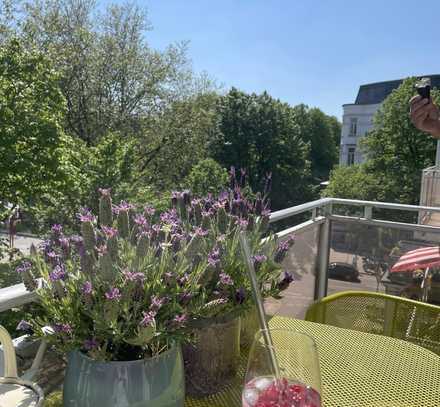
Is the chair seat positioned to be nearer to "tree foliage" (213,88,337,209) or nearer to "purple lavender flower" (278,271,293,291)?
"purple lavender flower" (278,271,293,291)

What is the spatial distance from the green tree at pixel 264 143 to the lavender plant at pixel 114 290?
→ 2213 cm

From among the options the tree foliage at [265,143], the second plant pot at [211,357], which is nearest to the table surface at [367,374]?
the second plant pot at [211,357]

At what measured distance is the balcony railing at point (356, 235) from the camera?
3.03 metres

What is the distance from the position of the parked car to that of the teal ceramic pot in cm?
263

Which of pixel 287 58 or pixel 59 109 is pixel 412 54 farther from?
pixel 59 109

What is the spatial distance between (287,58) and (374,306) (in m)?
35.6

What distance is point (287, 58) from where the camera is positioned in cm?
3494

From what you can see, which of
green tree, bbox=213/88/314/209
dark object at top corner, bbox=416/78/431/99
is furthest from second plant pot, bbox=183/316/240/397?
green tree, bbox=213/88/314/209

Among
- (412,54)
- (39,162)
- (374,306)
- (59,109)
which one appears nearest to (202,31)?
(59,109)

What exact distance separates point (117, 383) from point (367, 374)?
69 centimetres

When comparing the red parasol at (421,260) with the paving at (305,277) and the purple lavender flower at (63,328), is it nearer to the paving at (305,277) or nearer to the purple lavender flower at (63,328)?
the paving at (305,277)

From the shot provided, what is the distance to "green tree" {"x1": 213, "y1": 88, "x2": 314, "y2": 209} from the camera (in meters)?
23.9

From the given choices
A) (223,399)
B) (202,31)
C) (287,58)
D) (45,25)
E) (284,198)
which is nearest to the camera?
(223,399)

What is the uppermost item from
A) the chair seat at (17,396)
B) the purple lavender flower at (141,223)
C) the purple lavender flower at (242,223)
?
the purple lavender flower at (141,223)
